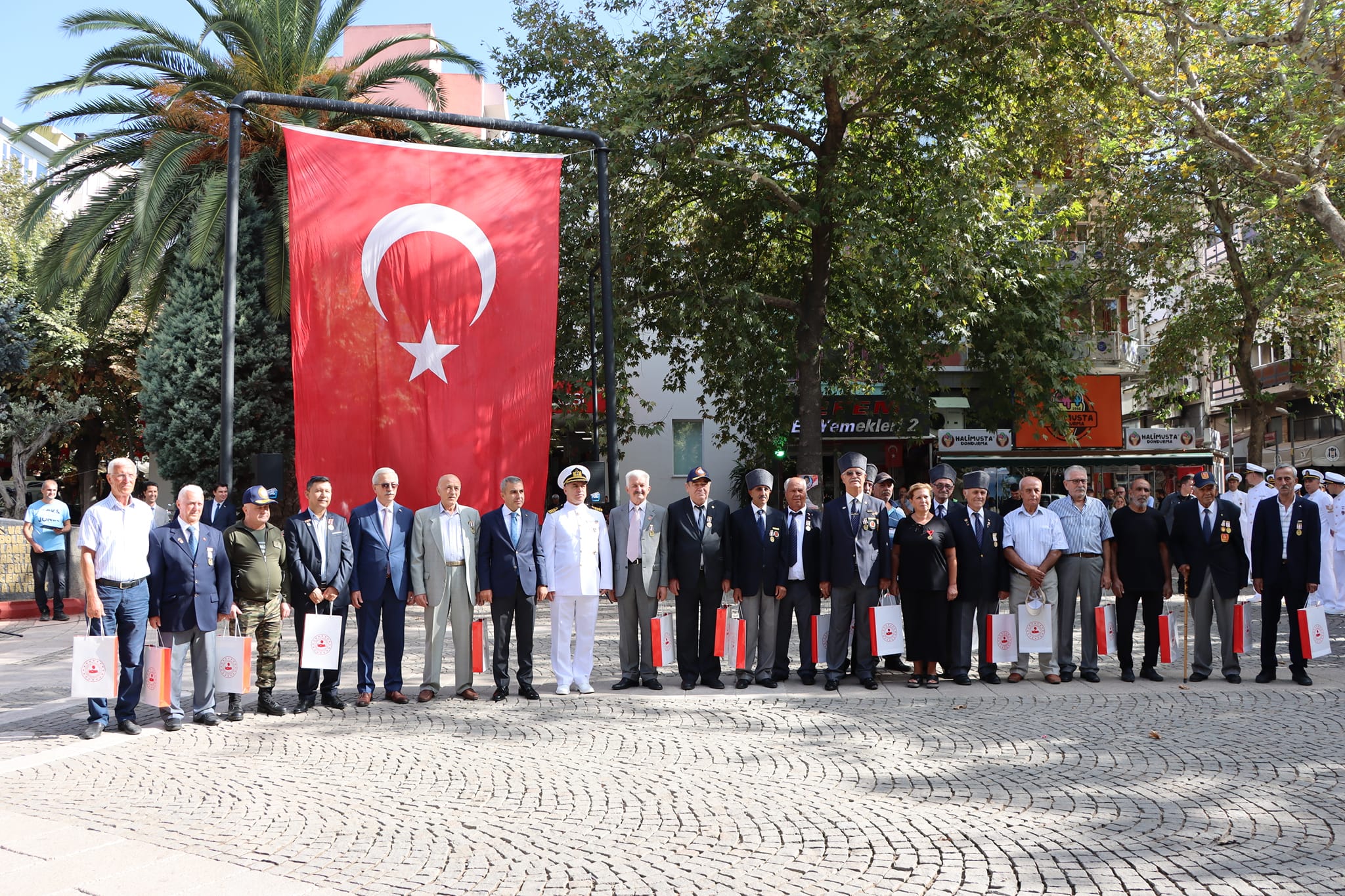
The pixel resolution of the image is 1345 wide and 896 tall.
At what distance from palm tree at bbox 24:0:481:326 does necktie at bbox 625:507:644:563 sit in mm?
10847

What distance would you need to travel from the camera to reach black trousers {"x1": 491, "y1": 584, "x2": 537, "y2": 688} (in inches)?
381

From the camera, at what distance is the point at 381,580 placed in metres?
9.52

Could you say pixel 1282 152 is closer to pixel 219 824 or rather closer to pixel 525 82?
pixel 525 82

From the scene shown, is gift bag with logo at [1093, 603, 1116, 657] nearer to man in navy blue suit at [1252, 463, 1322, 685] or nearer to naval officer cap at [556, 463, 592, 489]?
man in navy blue suit at [1252, 463, 1322, 685]

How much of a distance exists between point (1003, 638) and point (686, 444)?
2136 centimetres

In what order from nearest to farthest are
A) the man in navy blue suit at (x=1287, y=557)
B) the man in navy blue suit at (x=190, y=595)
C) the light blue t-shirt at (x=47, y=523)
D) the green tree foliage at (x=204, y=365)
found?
the man in navy blue suit at (x=190, y=595)
the man in navy blue suit at (x=1287, y=557)
the light blue t-shirt at (x=47, y=523)
the green tree foliage at (x=204, y=365)

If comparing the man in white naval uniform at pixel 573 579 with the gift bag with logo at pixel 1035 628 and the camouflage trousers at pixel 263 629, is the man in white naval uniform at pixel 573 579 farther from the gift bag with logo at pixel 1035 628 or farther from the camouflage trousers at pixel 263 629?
the gift bag with logo at pixel 1035 628

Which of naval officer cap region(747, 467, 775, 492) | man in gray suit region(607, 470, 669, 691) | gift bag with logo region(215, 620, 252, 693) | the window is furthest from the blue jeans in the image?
the window

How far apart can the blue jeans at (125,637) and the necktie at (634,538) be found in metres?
3.99

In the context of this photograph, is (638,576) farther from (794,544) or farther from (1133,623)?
(1133,623)

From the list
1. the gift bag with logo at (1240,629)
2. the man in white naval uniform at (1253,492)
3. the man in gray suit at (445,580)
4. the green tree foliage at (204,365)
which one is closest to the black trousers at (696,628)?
the man in gray suit at (445,580)

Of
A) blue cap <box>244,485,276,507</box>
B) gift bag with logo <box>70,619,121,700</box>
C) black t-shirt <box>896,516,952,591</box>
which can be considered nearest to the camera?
gift bag with logo <box>70,619,121,700</box>

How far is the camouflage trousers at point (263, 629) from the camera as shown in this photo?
9.05 metres

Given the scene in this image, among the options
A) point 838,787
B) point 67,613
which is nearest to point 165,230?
point 67,613
